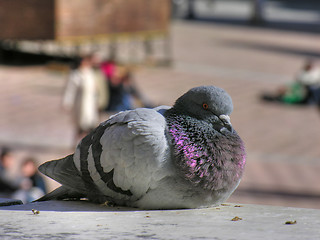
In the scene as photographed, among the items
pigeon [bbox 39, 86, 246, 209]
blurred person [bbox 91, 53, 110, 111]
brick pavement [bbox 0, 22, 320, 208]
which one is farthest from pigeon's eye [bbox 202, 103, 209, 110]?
blurred person [bbox 91, 53, 110, 111]

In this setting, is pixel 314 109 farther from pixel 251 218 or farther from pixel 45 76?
pixel 251 218

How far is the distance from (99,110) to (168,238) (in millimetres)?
8648

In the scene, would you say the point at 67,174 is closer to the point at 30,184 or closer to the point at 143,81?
the point at 30,184

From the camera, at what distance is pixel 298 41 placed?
974 inches

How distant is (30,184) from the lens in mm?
7250

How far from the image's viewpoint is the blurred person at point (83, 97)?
10.2 meters

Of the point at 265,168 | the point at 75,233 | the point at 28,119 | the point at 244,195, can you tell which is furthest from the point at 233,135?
the point at 28,119

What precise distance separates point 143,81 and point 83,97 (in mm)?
6249

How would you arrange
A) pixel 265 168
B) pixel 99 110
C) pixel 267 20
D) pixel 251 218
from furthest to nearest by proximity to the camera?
pixel 267 20
pixel 99 110
pixel 265 168
pixel 251 218

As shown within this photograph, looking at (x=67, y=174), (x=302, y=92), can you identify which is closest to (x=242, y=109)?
(x=302, y=92)

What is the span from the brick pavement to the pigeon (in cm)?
508

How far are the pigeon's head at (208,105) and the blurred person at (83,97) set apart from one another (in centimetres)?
689

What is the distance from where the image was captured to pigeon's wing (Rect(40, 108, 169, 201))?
10.5 ft

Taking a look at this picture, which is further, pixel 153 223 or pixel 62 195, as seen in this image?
pixel 62 195
